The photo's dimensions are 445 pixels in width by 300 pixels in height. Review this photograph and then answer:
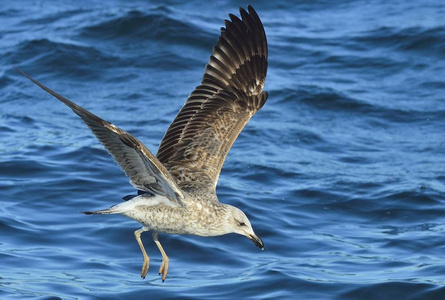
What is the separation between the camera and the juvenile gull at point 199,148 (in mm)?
6546

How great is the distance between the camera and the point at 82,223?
990 cm

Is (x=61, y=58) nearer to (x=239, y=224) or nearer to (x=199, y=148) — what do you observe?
(x=199, y=148)

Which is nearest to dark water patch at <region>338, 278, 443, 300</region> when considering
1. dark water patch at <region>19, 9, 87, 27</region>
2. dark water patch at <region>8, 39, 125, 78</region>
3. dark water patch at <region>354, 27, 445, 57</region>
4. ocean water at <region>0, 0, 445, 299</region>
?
ocean water at <region>0, 0, 445, 299</region>

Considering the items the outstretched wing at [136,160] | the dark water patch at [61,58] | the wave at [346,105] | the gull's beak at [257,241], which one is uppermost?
the dark water patch at [61,58]

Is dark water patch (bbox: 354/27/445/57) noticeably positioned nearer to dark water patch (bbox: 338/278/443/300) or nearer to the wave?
the wave

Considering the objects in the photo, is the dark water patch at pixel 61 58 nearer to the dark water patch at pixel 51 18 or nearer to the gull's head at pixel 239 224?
the dark water patch at pixel 51 18

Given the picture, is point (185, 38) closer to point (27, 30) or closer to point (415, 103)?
point (27, 30)

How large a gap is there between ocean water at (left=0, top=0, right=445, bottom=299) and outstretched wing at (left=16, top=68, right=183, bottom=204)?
2.06 m

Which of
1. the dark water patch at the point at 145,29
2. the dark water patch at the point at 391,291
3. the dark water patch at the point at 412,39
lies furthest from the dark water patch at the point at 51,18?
the dark water patch at the point at 391,291

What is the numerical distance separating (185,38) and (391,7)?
15.0 feet

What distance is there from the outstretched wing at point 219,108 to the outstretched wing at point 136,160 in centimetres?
50

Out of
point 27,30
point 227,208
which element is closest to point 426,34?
point 27,30

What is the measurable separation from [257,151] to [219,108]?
4.43 metres

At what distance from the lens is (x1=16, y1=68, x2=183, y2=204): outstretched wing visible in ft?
19.3
